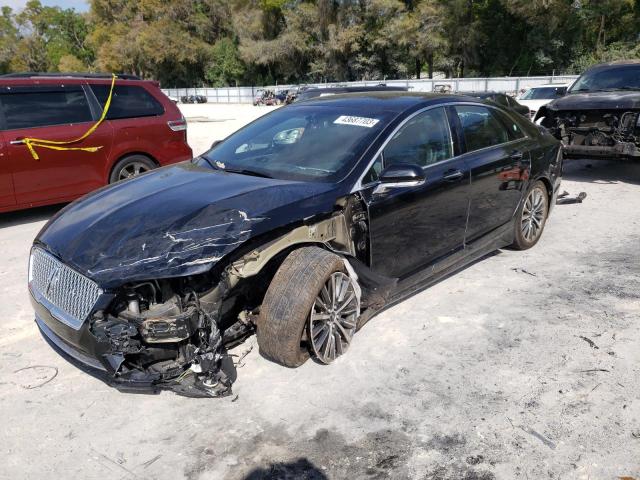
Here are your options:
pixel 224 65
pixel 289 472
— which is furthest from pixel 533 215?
pixel 224 65

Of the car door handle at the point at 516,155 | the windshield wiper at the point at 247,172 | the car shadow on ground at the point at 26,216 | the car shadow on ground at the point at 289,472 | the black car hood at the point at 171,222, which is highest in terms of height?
the windshield wiper at the point at 247,172

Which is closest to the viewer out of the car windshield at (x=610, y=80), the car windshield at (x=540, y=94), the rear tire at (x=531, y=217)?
the rear tire at (x=531, y=217)

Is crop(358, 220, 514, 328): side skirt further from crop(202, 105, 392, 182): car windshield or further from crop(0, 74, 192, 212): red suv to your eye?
crop(0, 74, 192, 212): red suv

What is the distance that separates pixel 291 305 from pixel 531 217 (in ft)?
11.3

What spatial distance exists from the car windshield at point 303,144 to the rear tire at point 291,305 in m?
0.63

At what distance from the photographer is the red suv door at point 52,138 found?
6.64 metres

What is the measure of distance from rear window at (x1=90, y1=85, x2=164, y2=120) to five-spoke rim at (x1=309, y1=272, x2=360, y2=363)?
5.27 m

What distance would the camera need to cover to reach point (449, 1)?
47312mm

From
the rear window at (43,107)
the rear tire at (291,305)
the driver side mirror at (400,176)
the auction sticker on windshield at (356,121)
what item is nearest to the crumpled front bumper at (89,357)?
the rear tire at (291,305)

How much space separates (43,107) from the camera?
22.7ft

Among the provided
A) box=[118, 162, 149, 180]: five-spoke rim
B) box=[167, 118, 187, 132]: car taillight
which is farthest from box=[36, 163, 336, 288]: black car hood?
box=[167, 118, 187, 132]: car taillight

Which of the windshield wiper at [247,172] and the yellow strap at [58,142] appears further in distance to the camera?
the yellow strap at [58,142]

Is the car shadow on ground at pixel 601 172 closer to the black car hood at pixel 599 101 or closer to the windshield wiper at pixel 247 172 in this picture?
the black car hood at pixel 599 101

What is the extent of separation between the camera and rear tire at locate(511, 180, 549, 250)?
5.44m
